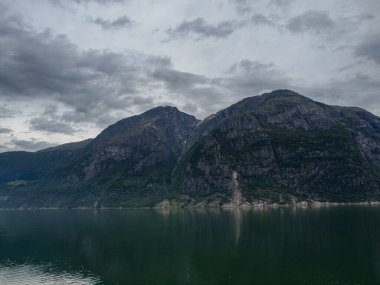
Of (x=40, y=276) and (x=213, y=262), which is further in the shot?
(x=213, y=262)

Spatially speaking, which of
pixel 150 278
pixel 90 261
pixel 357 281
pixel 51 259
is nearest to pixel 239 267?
pixel 150 278

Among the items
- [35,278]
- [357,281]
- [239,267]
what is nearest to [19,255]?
[35,278]

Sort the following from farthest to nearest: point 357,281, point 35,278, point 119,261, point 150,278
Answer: point 119,261, point 35,278, point 150,278, point 357,281

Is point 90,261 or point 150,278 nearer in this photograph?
point 150,278

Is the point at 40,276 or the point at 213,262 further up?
the point at 213,262

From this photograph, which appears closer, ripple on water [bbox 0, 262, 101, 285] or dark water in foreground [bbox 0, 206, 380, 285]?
dark water in foreground [bbox 0, 206, 380, 285]

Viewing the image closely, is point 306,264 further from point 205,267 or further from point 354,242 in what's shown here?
point 354,242

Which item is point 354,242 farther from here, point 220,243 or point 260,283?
point 260,283

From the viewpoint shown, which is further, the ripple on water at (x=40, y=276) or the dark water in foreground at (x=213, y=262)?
the ripple on water at (x=40, y=276)

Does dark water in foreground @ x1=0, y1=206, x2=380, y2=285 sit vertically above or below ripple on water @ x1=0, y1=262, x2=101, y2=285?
above

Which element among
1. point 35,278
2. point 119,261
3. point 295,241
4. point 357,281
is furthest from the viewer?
point 295,241

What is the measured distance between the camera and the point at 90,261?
163875mm

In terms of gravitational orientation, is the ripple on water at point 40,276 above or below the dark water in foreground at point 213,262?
below

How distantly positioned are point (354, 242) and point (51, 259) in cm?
13666
